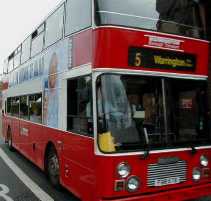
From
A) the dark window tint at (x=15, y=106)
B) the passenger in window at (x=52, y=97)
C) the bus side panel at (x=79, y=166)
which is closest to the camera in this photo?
the bus side panel at (x=79, y=166)

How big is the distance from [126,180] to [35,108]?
467 centimetres

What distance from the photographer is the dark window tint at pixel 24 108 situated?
35.6ft

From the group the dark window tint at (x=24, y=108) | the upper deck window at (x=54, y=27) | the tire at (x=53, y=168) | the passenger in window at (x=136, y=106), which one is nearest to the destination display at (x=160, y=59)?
the passenger in window at (x=136, y=106)

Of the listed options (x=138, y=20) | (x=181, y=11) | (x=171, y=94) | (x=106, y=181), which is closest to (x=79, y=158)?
(x=106, y=181)

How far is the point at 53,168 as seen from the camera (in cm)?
802

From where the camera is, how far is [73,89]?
6551 millimetres

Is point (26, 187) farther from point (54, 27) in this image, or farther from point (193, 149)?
point (193, 149)

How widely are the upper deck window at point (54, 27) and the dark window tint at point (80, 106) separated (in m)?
1.42

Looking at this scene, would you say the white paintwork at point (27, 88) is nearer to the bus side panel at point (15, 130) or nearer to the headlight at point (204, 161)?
the bus side panel at point (15, 130)

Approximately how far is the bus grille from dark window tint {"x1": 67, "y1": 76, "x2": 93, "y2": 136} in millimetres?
1054

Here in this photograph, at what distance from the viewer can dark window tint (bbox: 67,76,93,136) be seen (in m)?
5.81

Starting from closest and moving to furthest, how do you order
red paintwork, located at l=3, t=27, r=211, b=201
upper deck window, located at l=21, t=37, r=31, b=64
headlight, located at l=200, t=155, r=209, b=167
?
red paintwork, located at l=3, t=27, r=211, b=201 < headlight, located at l=200, t=155, r=209, b=167 < upper deck window, located at l=21, t=37, r=31, b=64

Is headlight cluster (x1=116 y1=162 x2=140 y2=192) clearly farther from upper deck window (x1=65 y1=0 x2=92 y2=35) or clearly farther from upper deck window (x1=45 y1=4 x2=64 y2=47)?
upper deck window (x1=45 y1=4 x2=64 y2=47)

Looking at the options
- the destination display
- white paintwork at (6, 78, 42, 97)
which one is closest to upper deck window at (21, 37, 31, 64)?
white paintwork at (6, 78, 42, 97)
